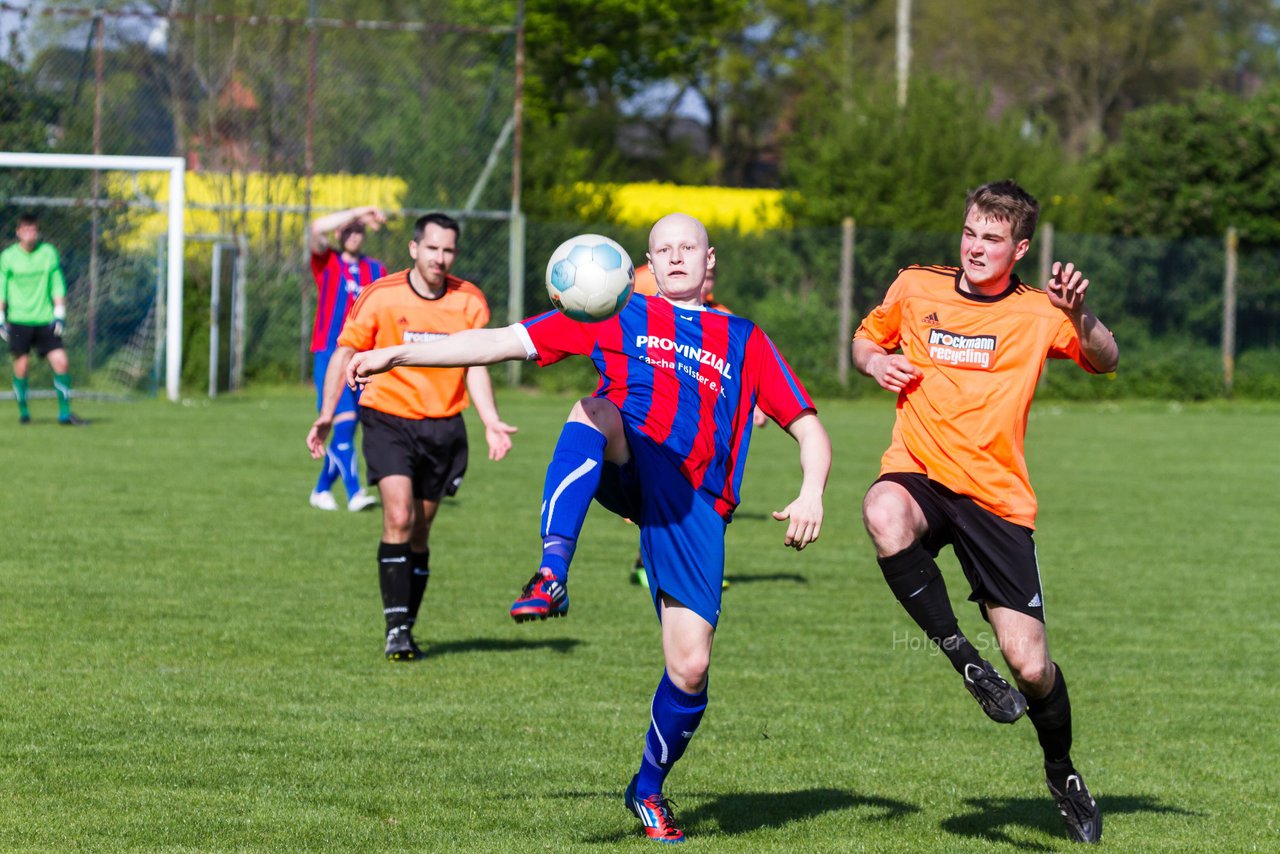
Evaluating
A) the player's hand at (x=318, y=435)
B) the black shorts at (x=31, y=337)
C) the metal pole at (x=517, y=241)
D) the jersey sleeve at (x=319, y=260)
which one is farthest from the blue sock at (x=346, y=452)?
the metal pole at (x=517, y=241)

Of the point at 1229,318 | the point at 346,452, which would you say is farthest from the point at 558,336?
the point at 1229,318

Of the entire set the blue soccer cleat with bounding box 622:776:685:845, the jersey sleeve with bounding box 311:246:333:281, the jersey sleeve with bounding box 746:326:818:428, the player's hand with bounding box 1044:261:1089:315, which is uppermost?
the jersey sleeve with bounding box 311:246:333:281

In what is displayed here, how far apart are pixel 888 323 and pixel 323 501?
858cm

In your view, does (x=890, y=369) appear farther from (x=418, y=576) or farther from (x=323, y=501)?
(x=323, y=501)

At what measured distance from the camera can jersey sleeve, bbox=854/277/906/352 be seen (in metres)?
5.93

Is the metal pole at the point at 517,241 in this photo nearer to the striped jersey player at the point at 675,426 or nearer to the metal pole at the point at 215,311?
the metal pole at the point at 215,311

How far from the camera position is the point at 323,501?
45.0 feet

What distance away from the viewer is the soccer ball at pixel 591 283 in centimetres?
527

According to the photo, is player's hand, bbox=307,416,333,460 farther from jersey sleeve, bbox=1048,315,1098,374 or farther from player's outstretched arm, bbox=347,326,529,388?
jersey sleeve, bbox=1048,315,1098,374

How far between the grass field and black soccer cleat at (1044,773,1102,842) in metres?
0.09

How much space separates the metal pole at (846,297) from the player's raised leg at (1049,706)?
21038 millimetres

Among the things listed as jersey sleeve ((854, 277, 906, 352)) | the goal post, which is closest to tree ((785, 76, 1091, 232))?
the goal post

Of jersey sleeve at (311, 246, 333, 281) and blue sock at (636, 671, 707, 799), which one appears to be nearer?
blue sock at (636, 671, 707, 799)

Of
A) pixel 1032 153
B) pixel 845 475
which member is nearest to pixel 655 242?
pixel 845 475
